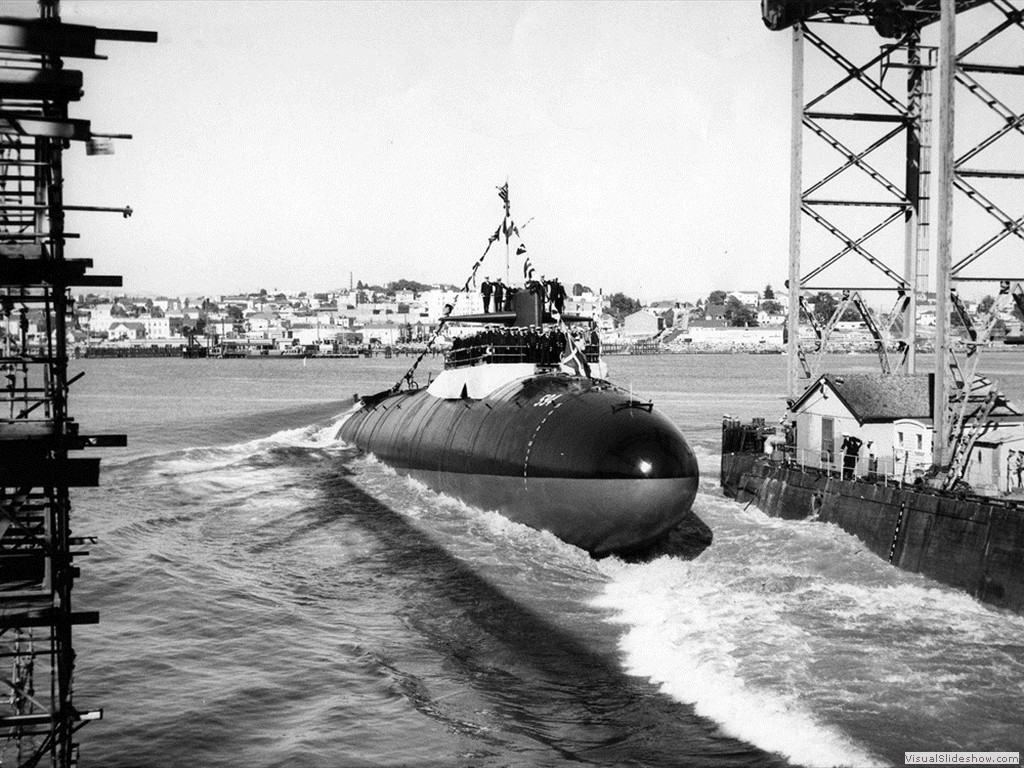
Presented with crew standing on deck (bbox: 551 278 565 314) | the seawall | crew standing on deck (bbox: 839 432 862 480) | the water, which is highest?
crew standing on deck (bbox: 551 278 565 314)

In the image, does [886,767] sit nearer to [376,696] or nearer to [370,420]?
[376,696]

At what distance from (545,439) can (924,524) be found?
1024cm

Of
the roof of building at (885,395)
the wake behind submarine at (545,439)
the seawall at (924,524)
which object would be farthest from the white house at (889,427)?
the wake behind submarine at (545,439)

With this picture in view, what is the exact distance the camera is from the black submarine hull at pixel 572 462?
2575cm

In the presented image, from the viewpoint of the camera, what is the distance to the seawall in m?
23.6

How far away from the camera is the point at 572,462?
27.0 meters

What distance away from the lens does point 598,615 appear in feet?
75.8

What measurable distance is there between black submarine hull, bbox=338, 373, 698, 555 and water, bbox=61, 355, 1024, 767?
2.89ft

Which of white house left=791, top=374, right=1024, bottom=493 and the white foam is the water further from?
white house left=791, top=374, right=1024, bottom=493

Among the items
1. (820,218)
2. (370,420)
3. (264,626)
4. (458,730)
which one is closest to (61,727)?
(458,730)

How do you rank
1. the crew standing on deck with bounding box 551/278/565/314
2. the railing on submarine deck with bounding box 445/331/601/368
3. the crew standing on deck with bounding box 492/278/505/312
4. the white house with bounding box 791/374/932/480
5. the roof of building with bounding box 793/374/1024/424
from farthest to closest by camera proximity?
the crew standing on deck with bounding box 492/278/505/312, the crew standing on deck with bounding box 551/278/565/314, the railing on submarine deck with bounding box 445/331/601/368, the roof of building with bounding box 793/374/1024/424, the white house with bounding box 791/374/932/480

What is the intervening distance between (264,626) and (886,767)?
13.5 metres

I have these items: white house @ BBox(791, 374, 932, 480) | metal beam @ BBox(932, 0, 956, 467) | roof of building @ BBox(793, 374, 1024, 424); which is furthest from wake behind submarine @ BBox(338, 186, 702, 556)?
metal beam @ BBox(932, 0, 956, 467)

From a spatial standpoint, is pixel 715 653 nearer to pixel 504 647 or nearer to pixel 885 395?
pixel 504 647
